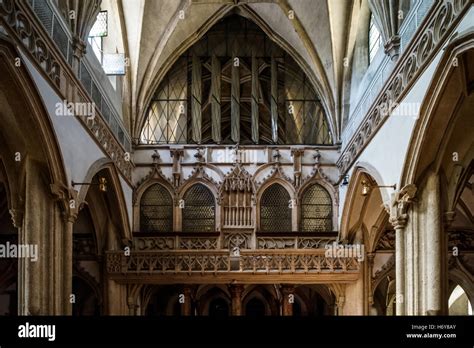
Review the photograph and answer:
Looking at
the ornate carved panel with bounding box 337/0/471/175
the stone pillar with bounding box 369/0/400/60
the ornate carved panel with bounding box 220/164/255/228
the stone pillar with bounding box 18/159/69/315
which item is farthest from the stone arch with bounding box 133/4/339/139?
the stone pillar with bounding box 18/159/69/315

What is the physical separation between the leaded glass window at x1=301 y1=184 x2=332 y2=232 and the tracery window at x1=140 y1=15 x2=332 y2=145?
5.97 ft

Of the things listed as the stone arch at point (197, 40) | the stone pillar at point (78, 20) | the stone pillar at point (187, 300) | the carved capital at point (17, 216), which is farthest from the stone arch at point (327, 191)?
the carved capital at point (17, 216)

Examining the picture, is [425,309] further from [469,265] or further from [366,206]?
[469,265]

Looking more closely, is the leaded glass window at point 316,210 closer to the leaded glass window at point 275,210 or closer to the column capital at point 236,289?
the leaded glass window at point 275,210

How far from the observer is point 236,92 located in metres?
25.9

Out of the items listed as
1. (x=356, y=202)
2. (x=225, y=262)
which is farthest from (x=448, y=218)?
(x=225, y=262)

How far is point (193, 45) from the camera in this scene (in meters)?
26.6

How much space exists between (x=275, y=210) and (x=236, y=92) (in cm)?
433

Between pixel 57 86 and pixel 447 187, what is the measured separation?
811cm

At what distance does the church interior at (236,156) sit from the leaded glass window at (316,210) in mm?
47

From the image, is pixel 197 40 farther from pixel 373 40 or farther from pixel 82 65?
pixel 82 65

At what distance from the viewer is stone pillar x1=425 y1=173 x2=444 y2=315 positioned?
14.6 m

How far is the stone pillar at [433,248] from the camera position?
14.6m

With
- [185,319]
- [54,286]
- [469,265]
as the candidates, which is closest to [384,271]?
[469,265]
